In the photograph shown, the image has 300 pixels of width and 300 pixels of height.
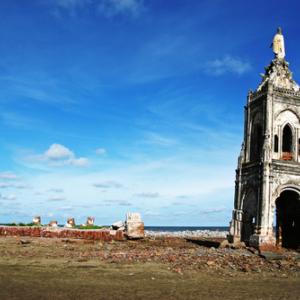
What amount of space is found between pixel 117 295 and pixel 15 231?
2200 cm

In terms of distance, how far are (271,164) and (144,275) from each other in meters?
14.6

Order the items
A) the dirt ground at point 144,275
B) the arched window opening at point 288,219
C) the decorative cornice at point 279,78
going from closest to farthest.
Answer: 1. the dirt ground at point 144,275
2. the arched window opening at point 288,219
3. the decorative cornice at point 279,78

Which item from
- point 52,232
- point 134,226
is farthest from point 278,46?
point 52,232

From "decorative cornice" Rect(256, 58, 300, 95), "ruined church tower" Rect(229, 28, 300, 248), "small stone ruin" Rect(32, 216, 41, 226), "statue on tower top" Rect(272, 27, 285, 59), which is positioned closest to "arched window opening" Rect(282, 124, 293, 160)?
"ruined church tower" Rect(229, 28, 300, 248)

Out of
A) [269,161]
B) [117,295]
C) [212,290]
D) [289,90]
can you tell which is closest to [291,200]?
[269,161]

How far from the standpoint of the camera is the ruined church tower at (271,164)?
91.7 feet

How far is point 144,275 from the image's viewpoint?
16.5 meters

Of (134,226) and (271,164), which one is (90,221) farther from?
(271,164)

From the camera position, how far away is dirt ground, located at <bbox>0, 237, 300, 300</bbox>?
13.2 metres

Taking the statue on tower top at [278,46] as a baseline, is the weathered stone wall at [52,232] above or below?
below

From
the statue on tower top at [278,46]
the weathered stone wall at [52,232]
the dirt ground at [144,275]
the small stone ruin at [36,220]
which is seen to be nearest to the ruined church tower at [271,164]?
the statue on tower top at [278,46]

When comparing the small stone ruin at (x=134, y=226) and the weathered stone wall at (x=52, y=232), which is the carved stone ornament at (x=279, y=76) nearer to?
the small stone ruin at (x=134, y=226)

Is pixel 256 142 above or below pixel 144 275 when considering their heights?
above

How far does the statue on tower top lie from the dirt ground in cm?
1471
